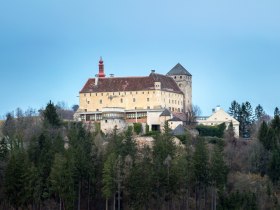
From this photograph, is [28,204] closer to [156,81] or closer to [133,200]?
[133,200]

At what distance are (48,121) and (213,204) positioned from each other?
21453 mm

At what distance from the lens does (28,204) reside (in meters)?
77.7

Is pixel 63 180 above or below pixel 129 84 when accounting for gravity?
below

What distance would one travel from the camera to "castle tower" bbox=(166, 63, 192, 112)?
4429 inches

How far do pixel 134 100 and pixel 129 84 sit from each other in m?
2.31

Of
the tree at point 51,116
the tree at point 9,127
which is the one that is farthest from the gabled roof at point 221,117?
the tree at point 9,127

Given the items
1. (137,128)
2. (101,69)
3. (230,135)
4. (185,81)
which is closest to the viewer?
(230,135)

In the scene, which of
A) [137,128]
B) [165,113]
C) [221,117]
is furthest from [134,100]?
[221,117]

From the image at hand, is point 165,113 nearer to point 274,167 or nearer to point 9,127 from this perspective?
point 9,127

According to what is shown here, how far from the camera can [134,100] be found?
10812 centimetres

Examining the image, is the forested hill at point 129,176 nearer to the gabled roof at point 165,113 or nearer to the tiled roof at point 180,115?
the gabled roof at point 165,113

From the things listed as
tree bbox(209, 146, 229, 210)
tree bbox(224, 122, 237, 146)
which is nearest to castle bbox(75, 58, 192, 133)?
tree bbox(224, 122, 237, 146)

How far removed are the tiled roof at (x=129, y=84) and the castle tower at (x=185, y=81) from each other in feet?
3.67

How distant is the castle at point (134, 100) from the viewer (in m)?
106
